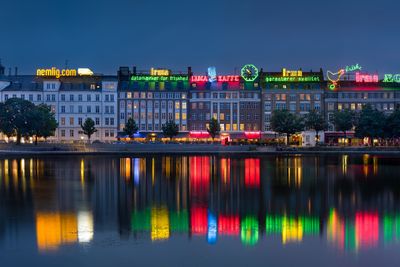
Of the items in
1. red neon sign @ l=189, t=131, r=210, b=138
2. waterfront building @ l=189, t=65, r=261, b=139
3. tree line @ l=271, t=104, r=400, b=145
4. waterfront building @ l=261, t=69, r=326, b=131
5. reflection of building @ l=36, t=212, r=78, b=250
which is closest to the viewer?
reflection of building @ l=36, t=212, r=78, b=250

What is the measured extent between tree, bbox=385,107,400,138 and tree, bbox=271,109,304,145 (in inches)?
677

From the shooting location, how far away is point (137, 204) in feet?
114

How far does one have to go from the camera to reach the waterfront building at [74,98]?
136 m

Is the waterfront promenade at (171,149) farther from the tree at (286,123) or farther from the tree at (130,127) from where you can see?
the tree at (130,127)

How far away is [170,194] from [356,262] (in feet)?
65.3

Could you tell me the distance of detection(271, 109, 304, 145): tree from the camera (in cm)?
12188

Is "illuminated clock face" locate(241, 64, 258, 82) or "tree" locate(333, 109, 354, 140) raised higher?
"illuminated clock face" locate(241, 64, 258, 82)

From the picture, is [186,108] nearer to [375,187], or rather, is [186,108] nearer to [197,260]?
[375,187]

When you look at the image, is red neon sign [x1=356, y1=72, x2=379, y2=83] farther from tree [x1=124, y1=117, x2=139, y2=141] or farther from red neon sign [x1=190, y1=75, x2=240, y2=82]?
tree [x1=124, y1=117, x2=139, y2=141]

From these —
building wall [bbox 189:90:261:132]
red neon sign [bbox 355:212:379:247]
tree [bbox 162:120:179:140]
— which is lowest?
red neon sign [bbox 355:212:379:247]

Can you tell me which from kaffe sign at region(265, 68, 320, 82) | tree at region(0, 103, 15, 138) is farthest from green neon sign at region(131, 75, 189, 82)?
tree at region(0, 103, 15, 138)

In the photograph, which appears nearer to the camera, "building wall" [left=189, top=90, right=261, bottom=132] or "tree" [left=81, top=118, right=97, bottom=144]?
"tree" [left=81, top=118, right=97, bottom=144]

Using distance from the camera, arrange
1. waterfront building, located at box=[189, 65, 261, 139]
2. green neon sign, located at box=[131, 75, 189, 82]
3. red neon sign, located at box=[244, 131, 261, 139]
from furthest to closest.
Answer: waterfront building, located at box=[189, 65, 261, 139] → red neon sign, located at box=[244, 131, 261, 139] → green neon sign, located at box=[131, 75, 189, 82]

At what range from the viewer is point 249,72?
140125mm
